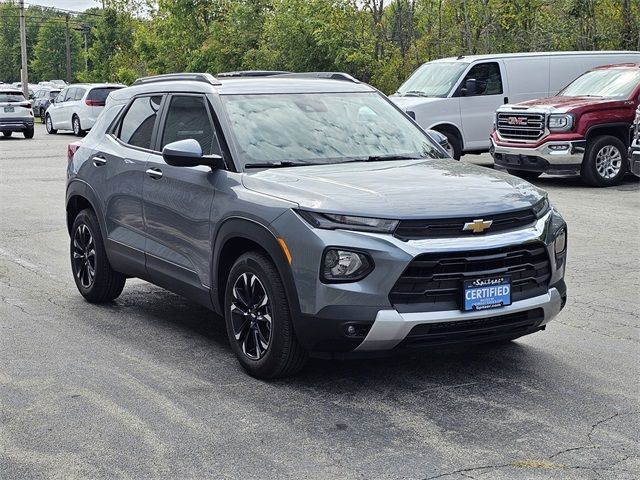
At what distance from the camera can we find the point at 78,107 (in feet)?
114

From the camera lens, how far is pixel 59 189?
17.5m

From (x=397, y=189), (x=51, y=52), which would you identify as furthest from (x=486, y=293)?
(x=51, y=52)

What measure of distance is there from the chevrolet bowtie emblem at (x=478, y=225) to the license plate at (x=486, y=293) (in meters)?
0.27

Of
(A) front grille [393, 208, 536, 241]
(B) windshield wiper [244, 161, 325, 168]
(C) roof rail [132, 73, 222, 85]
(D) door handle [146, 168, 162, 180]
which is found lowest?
(A) front grille [393, 208, 536, 241]

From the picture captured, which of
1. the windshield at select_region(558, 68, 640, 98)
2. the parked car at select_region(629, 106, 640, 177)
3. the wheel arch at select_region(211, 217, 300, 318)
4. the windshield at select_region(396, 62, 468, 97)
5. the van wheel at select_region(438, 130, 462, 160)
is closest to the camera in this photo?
the wheel arch at select_region(211, 217, 300, 318)

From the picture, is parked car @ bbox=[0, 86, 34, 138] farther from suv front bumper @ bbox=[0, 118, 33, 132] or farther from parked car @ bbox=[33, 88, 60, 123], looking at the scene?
parked car @ bbox=[33, 88, 60, 123]

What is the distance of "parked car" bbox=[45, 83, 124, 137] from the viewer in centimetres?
3419

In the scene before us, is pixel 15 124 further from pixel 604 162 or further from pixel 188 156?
pixel 188 156

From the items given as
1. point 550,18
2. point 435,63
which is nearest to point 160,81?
point 435,63

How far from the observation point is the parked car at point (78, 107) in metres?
34.2

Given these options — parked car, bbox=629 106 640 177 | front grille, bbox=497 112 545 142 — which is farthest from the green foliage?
parked car, bbox=629 106 640 177

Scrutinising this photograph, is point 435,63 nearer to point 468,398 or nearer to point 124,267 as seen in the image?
point 124,267

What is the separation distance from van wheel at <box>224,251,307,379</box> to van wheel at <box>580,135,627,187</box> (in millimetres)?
11528

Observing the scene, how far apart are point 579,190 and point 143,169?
10.5 meters
